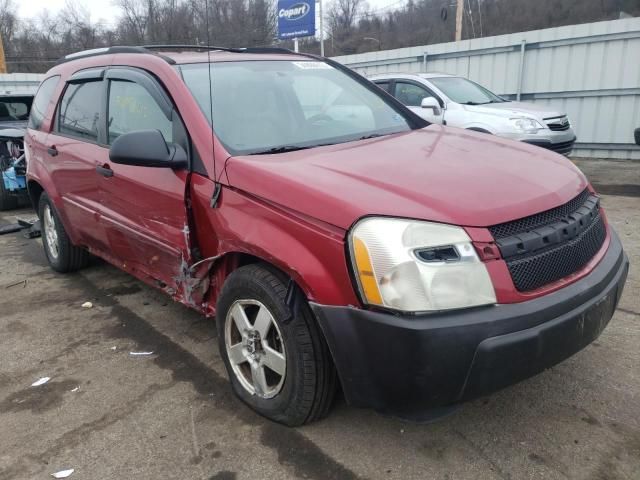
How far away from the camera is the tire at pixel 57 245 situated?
469 cm

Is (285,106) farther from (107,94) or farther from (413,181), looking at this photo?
(107,94)

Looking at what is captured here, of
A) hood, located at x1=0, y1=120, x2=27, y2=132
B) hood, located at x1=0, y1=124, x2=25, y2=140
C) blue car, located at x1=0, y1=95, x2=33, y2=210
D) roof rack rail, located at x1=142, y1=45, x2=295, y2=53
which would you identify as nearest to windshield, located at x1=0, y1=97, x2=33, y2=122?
blue car, located at x1=0, y1=95, x2=33, y2=210

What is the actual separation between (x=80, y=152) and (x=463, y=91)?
21.6ft

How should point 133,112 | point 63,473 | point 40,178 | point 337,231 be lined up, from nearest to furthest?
point 337,231 < point 63,473 < point 133,112 < point 40,178

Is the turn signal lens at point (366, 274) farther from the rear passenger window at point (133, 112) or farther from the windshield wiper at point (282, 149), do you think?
the rear passenger window at point (133, 112)

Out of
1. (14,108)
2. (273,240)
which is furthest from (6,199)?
(273,240)

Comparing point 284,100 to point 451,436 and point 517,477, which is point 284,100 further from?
point 517,477

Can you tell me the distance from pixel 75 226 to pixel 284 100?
7.05ft

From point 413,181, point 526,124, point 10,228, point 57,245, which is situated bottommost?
point 10,228

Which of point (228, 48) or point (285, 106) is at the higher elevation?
point (228, 48)

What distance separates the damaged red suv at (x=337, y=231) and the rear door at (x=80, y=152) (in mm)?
58

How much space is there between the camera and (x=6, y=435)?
2.63m

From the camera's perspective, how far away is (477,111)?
802 centimetres

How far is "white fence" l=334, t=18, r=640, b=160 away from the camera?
1015cm
